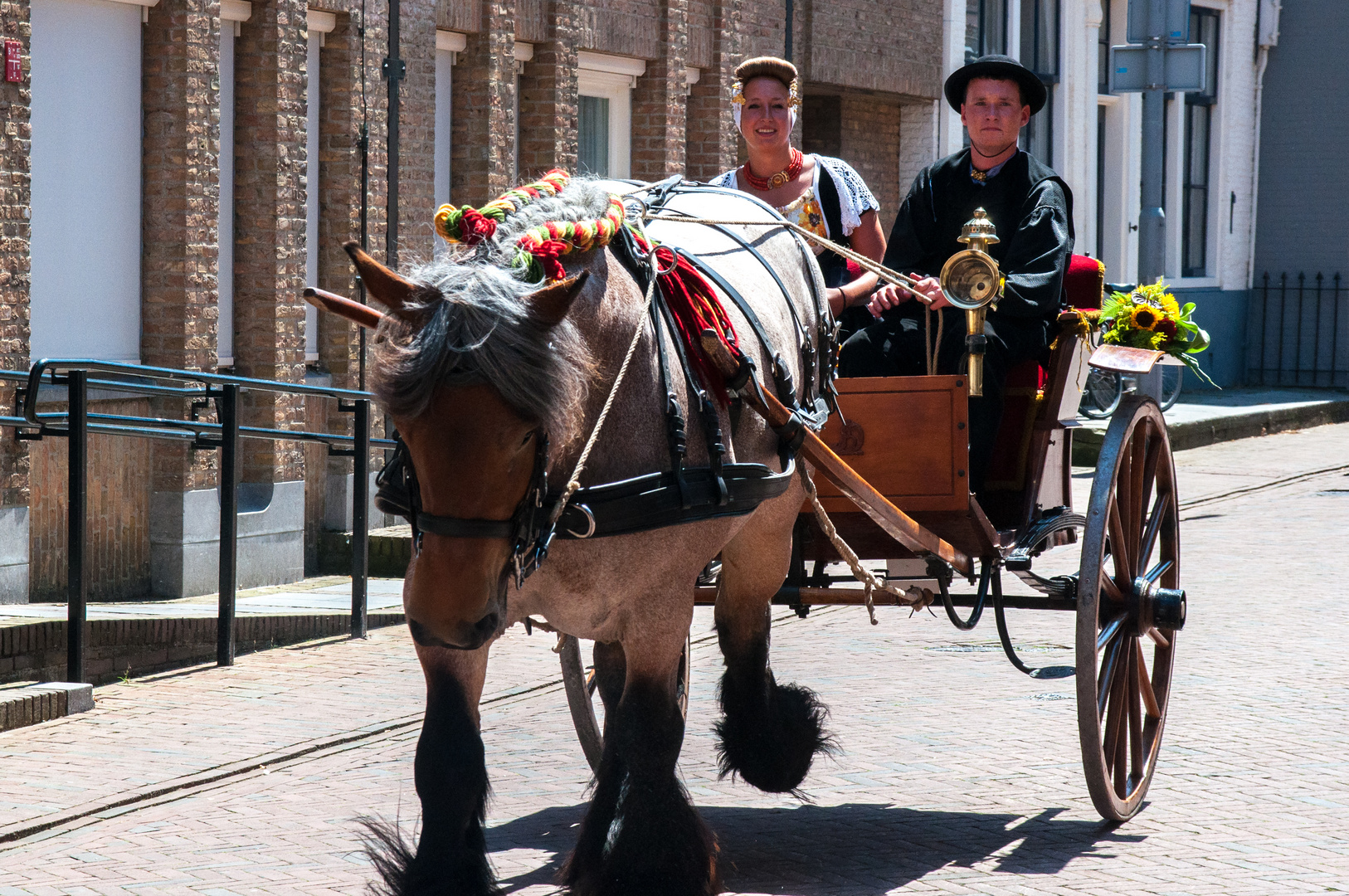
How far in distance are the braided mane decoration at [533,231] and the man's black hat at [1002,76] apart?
223cm

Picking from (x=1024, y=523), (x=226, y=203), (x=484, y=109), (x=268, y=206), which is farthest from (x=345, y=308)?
(x=484, y=109)

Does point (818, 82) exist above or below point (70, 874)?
above

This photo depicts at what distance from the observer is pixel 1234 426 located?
63.4ft

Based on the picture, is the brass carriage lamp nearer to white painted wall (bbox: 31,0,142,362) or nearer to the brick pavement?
the brick pavement

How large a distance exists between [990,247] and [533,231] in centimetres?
279

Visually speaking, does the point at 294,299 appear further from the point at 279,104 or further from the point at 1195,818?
the point at 1195,818

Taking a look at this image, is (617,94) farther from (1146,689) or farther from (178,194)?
(1146,689)

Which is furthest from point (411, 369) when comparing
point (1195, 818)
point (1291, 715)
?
point (1291, 715)

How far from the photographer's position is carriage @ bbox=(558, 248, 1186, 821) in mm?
5531

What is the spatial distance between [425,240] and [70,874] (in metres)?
7.54

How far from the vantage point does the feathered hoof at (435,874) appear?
415 cm

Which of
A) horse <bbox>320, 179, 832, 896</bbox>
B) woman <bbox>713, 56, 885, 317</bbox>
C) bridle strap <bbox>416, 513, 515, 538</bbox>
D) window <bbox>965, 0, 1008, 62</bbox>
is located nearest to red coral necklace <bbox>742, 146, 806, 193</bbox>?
woman <bbox>713, 56, 885, 317</bbox>

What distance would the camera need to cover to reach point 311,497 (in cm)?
1123

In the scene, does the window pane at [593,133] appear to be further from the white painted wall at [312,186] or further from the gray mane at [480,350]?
the gray mane at [480,350]
